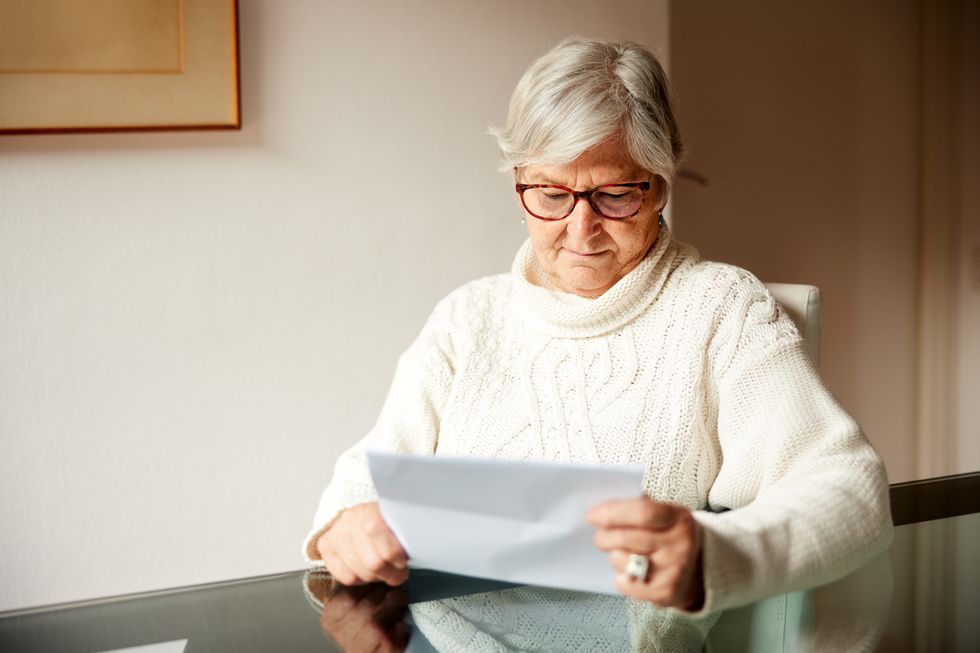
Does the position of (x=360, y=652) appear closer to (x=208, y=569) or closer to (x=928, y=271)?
(x=208, y=569)

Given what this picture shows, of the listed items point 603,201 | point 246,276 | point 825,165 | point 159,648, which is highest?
point 825,165

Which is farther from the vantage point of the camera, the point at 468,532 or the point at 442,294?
the point at 442,294

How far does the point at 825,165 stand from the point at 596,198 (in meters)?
2.22

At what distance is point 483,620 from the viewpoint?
1.07 m

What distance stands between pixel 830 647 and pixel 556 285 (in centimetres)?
84

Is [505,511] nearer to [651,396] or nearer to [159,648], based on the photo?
[159,648]

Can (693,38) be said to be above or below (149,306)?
above

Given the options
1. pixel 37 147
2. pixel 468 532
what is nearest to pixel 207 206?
pixel 37 147

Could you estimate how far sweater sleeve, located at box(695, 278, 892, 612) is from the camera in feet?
3.47

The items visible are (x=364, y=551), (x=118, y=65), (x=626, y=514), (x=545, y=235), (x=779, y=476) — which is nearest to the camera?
(x=626, y=514)

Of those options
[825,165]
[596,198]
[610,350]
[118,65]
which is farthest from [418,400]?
[825,165]

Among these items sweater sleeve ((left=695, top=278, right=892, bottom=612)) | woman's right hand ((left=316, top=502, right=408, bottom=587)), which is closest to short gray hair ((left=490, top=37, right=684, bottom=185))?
sweater sleeve ((left=695, top=278, right=892, bottom=612))

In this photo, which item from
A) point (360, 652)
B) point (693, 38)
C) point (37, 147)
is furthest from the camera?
point (693, 38)

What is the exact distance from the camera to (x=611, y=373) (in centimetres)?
158
